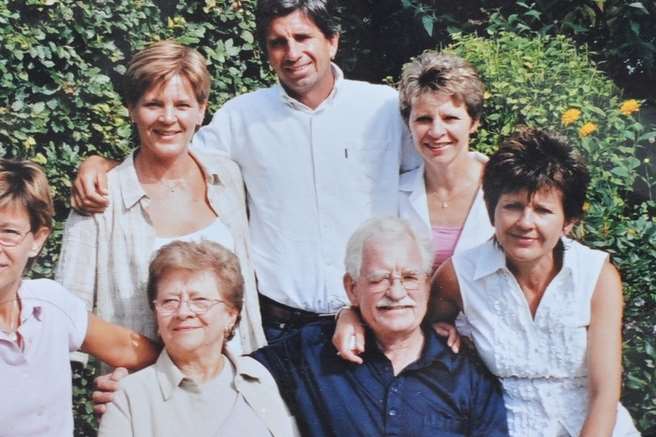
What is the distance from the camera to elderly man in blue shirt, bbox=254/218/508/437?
2621mm

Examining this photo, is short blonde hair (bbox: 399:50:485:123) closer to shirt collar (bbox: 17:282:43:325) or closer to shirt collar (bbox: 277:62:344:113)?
shirt collar (bbox: 277:62:344:113)

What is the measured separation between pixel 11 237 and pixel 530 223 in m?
1.26

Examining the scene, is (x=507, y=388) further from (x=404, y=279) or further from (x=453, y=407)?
(x=404, y=279)

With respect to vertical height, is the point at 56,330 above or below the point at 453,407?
above

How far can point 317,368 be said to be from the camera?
2.69 m

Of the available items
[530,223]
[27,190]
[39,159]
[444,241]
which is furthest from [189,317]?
[39,159]

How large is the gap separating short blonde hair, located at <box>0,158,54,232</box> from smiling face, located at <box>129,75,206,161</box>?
34 cm

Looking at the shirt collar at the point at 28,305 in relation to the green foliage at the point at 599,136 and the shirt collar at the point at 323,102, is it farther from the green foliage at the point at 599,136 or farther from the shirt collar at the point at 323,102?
the green foliage at the point at 599,136

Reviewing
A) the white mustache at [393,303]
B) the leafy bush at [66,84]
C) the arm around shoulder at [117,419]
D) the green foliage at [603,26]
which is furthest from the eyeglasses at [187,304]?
the green foliage at [603,26]

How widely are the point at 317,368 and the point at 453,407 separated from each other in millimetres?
361

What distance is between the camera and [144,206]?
2.74 meters

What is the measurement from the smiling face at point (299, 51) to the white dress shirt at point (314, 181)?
6 centimetres

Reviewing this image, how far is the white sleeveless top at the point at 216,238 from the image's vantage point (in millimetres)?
2750

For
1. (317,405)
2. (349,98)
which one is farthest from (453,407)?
(349,98)
